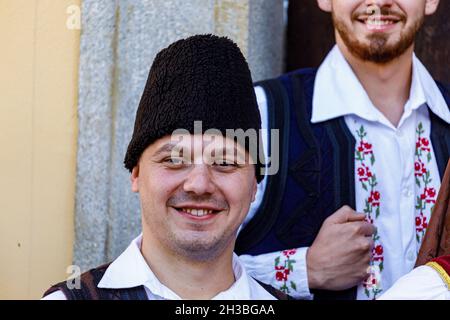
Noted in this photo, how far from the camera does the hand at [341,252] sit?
10.1ft

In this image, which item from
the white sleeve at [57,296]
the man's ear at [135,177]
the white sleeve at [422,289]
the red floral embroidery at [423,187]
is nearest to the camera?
the white sleeve at [422,289]

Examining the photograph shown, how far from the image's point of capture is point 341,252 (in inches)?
121

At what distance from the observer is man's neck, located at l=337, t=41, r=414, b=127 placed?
11.2 feet

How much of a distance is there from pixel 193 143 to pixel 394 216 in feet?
3.30

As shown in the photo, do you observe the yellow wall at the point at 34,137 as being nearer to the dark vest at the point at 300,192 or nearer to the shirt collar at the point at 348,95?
the dark vest at the point at 300,192

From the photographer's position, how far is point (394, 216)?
3.26m

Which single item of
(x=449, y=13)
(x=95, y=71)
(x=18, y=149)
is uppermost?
(x=449, y=13)

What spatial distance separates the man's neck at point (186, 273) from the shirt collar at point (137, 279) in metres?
0.02

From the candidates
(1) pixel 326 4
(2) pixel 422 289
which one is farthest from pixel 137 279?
(1) pixel 326 4

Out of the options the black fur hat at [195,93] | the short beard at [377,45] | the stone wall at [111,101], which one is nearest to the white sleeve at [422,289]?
the black fur hat at [195,93]

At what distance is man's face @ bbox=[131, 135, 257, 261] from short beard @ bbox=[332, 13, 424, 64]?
97cm

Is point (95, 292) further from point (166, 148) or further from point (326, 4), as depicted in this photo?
point (326, 4)
